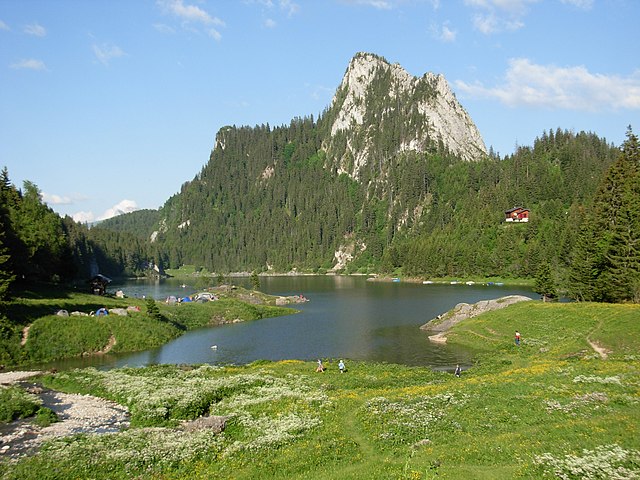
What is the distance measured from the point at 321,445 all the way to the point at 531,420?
12.7 metres

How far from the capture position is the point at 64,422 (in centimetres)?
3628

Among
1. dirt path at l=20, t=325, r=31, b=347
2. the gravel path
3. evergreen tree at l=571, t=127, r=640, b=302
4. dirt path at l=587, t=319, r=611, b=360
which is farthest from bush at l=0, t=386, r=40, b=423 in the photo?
evergreen tree at l=571, t=127, r=640, b=302

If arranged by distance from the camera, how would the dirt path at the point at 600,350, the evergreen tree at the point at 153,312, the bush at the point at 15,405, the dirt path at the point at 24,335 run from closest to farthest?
1. the bush at the point at 15,405
2. the dirt path at the point at 600,350
3. the dirt path at the point at 24,335
4. the evergreen tree at the point at 153,312

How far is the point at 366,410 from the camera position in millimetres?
33250

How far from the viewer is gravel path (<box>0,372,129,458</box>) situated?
30491 mm

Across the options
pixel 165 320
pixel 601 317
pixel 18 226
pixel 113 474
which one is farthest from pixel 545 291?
pixel 18 226

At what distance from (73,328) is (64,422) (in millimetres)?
46272

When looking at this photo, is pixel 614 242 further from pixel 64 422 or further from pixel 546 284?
pixel 64 422

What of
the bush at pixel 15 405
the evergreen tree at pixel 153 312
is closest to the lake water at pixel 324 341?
the evergreen tree at pixel 153 312

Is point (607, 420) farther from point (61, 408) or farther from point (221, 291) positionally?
point (221, 291)

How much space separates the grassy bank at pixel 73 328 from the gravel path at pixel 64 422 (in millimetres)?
25712

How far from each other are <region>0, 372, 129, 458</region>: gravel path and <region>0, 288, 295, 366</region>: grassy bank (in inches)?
1012

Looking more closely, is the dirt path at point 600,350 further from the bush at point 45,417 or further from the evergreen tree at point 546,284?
the bush at point 45,417

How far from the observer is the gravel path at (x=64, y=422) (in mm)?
30491
